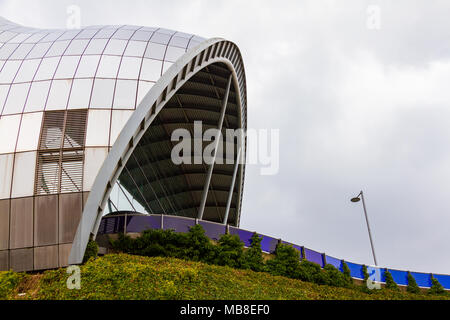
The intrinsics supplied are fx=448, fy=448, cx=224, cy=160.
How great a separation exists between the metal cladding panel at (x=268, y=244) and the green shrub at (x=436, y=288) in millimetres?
11582

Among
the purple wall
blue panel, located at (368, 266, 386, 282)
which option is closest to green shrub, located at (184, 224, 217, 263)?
the purple wall

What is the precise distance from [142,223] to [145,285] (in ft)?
30.1

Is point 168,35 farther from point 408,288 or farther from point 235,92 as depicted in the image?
point 408,288

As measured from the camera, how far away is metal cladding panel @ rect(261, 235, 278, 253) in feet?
86.3

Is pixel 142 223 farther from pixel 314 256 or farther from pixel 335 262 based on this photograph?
pixel 335 262

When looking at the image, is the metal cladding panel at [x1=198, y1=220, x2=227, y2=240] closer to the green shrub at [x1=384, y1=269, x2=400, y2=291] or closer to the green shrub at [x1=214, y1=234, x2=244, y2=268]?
the green shrub at [x1=214, y1=234, x2=244, y2=268]

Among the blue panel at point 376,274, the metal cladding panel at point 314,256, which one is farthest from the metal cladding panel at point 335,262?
the blue panel at point 376,274

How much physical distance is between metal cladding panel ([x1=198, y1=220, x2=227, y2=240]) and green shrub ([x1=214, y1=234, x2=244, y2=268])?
1555 millimetres

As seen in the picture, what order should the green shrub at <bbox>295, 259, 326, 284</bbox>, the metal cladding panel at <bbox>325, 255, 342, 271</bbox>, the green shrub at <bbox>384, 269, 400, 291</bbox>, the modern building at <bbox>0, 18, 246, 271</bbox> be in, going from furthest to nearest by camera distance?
the green shrub at <bbox>384, 269, 400, 291</bbox>, the metal cladding panel at <bbox>325, 255, 342, 271</bbox>, the green shrub at <bbox>295, 259, 326, 284</bbox>, the modern building at <bbox>0, 18, 246, 271</bbox>

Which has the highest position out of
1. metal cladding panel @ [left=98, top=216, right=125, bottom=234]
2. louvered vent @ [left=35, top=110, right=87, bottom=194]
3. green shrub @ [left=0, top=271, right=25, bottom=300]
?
louvered vent @ [left=35, top=110, right=87, bottom=194]

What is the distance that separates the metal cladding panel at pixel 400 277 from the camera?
101 ft

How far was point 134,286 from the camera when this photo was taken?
15062 mm

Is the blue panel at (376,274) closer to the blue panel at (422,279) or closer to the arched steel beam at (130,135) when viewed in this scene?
the blue panel at (422,279)

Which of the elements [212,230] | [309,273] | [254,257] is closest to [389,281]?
[309,273]
